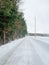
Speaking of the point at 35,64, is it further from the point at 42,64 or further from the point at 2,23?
the point at 2,23

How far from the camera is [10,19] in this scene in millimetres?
47000

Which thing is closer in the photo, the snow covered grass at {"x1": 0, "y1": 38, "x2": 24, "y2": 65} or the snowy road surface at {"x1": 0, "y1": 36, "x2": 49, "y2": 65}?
the snowy road surface at {"x1": 0, "y1": 36, "x2": 49, "y2": 65}

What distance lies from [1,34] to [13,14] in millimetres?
6838

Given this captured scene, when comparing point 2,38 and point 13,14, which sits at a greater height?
point 13,14

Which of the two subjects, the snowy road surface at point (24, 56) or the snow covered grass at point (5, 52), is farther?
the snow covered grass at point (5, 52)

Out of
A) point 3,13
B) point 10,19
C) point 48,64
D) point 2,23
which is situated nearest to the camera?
point 48,64

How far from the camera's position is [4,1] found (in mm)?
34781

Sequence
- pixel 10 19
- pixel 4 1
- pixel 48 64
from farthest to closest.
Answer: pixel 10 19 < pixel 4 1 < pixel 48 64

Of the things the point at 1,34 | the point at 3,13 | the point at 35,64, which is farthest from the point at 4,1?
the point at 35,64

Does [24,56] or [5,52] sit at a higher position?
[24,56]

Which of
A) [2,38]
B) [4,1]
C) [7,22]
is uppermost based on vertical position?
[4,1]

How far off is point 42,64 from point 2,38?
1670 inches

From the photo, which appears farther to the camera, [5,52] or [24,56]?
[5,52]

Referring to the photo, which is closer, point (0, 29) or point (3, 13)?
point (3, 13)
